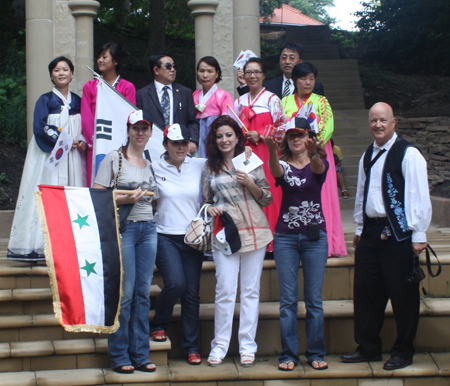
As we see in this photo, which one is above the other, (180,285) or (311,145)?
(311,145)

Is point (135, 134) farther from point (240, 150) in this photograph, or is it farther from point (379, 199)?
point (379, 199)

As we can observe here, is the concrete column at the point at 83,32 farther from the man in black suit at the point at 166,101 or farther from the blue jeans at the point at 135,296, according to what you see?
the blue jeans at the point at 135,296

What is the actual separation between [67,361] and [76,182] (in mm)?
1557

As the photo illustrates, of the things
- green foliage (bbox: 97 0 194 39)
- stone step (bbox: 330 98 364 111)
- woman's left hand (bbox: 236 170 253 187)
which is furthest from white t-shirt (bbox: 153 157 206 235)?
green foliage (bbox: 97 0 194 39)

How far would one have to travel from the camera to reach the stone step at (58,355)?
479 cm

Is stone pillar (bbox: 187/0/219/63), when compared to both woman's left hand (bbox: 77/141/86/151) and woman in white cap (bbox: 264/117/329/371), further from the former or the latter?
woman in white cap (bbox: 264/117/329/371)

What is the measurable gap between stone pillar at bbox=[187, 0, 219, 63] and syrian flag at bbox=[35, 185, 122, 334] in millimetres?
3419

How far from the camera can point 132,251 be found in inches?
179

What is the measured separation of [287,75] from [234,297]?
2387 millimetres

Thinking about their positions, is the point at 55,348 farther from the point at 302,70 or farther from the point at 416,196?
the point at 302,70

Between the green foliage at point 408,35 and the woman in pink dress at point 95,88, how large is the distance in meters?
11.4

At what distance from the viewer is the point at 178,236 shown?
Answer: 4.80 metres

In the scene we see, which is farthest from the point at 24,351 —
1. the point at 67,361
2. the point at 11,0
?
the point at 11,0

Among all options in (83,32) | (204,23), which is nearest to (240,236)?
(204,23)
